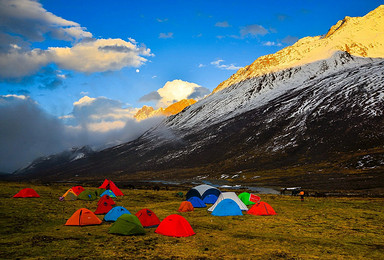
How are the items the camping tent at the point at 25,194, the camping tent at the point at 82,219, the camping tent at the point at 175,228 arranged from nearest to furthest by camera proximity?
1. the camping tent at the point at 175,228
2. the camping tent at the point at 82,219
3. the camping tent at the point at 25,194

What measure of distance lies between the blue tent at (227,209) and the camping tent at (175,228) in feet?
35.2

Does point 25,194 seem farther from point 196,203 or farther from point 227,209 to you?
point 227,209

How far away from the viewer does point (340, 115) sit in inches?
6580

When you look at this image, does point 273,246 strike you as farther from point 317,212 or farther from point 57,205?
point 57,205

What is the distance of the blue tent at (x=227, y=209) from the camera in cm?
3275

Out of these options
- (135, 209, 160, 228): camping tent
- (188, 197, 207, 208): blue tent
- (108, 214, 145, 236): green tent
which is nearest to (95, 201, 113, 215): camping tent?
(135, 209, 160, 228): camping tent

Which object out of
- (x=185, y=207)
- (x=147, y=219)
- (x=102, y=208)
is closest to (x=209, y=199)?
(x=185, y=207)

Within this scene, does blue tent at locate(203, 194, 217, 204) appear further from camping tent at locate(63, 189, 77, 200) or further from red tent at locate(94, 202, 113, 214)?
camping tent at locate(63, 189, 77, 200)

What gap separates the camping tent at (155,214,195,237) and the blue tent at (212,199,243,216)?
10.7m

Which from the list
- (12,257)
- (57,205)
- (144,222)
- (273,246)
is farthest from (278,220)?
(57,205)

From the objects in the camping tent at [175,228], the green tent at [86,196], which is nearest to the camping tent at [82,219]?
the camping tent at [175,228]

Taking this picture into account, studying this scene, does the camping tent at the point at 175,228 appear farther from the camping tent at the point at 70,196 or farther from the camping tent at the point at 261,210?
the camping tent at the point at 70,196

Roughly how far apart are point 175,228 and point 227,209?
481 inches

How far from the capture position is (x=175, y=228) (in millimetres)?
22062
